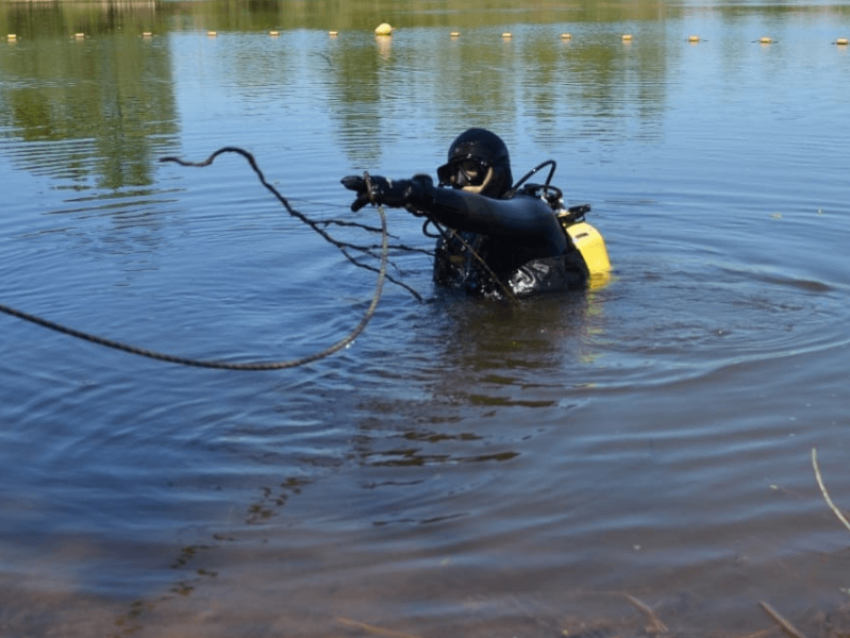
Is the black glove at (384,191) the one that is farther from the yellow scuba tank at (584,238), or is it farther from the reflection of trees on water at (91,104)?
the reflection of trees on water at (91,104)

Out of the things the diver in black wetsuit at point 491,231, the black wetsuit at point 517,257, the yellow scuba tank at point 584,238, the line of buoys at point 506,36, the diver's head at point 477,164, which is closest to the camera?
the diver in black wetsuit at point 491,231

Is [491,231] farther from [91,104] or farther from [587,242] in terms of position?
[91,104]

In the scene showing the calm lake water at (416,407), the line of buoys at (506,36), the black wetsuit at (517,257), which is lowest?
the calm lake water at (416,407)

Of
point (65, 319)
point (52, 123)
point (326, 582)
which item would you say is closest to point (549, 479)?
point (326, 582)

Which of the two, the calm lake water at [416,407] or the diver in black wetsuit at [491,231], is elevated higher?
the diver in black wetsuit at [491,231]

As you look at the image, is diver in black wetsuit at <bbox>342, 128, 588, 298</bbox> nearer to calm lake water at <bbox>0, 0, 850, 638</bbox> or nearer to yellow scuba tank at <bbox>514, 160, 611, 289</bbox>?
yellow scuba tank at <bbox>514, 160, 611, 289</bbox>

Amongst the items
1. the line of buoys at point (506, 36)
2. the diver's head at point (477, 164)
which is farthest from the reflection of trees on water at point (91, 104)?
the diver's head at point (477, 164)

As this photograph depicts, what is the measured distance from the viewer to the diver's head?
6793 millimetres

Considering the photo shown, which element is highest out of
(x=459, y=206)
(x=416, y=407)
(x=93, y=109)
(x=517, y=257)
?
(x=93, y=109)

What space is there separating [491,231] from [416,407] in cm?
101

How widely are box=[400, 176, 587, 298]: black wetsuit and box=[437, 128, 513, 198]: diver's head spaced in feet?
0.62

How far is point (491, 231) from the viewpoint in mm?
5992

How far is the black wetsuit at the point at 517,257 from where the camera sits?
6551mm

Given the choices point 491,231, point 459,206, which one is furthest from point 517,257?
point 459,206
